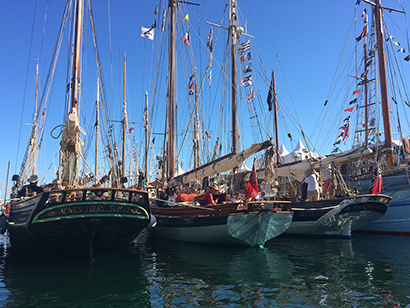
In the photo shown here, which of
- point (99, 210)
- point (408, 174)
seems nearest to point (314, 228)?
point (408, 174)

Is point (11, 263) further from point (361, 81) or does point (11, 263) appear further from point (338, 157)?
point (361, 81)

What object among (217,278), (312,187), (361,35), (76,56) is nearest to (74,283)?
(217,278)

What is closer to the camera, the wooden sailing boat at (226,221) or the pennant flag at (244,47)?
the wooden sailing boat at (226,221)

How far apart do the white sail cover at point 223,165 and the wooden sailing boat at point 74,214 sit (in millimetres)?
6227

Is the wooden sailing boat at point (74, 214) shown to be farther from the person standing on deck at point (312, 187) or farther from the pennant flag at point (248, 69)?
the pennant flag at point (248, 69)

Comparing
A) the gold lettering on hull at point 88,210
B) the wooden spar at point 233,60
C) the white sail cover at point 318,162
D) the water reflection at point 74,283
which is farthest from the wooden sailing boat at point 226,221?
the wooden spar at point 233,60

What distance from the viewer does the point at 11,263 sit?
1059 centimetres

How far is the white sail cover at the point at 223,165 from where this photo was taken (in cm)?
1515

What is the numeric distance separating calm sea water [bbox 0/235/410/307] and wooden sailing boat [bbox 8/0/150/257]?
2.24 ft

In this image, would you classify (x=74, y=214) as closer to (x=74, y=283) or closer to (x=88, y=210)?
(x=88, y=210)

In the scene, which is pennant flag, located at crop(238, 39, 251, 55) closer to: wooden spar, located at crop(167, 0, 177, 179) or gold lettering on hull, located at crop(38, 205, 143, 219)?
wooden spar, located at crop(167, 0, 177, 179)

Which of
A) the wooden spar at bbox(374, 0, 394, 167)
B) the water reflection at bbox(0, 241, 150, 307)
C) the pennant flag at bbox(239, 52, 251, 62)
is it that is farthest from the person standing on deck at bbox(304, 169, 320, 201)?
the pennant flag at bbox(239, 52, 251, 62)

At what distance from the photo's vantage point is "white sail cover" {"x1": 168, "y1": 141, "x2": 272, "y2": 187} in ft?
49.7

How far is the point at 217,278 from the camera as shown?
7.87 meters
